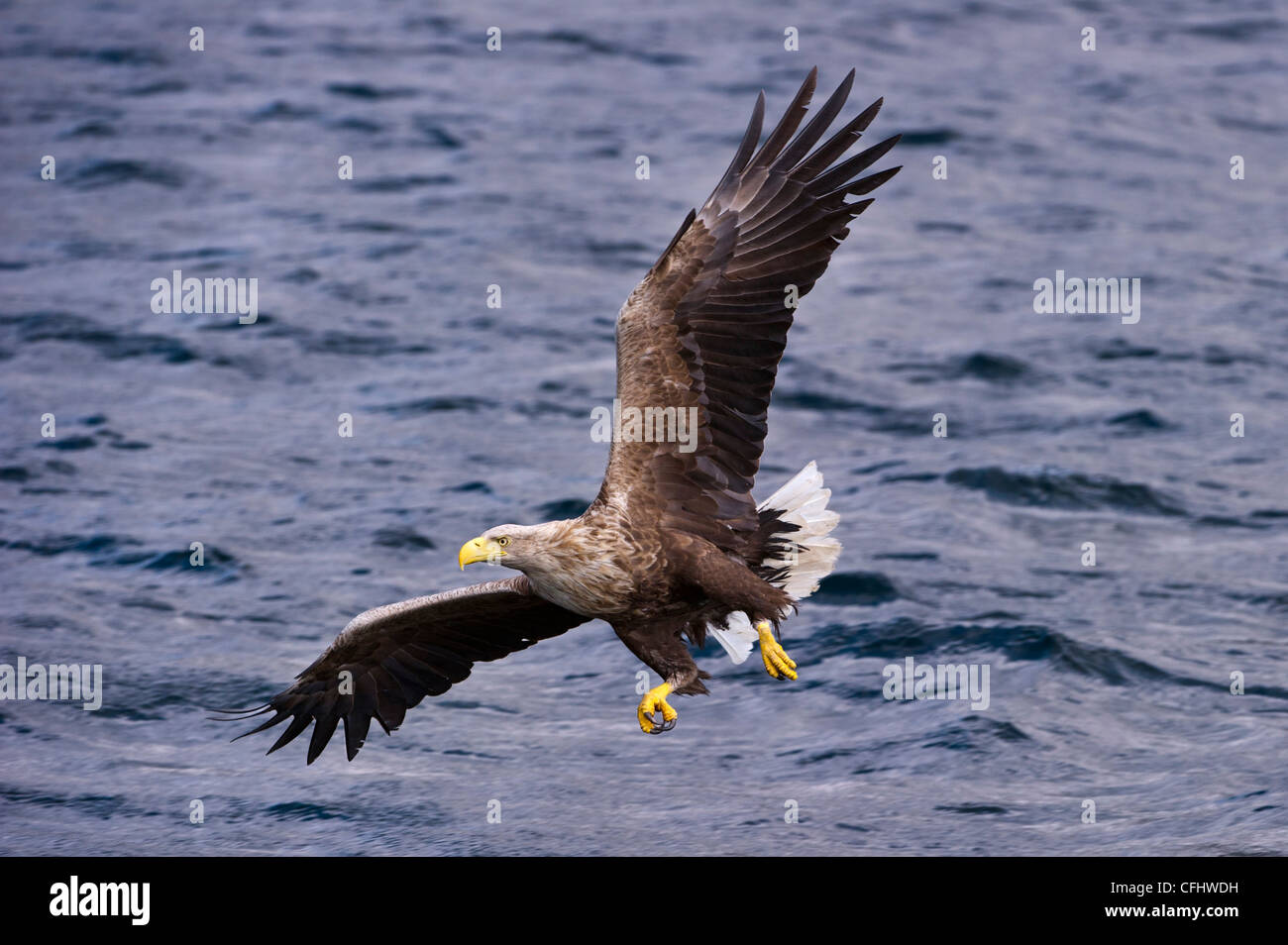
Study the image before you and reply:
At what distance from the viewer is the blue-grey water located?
12148 millimetres

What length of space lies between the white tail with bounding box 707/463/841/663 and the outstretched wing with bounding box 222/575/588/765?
1.21m

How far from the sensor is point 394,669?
32.6 ft

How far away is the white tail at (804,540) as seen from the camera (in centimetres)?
912

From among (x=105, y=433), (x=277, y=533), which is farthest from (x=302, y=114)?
(x=277, y=533)

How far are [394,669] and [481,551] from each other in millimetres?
2095
